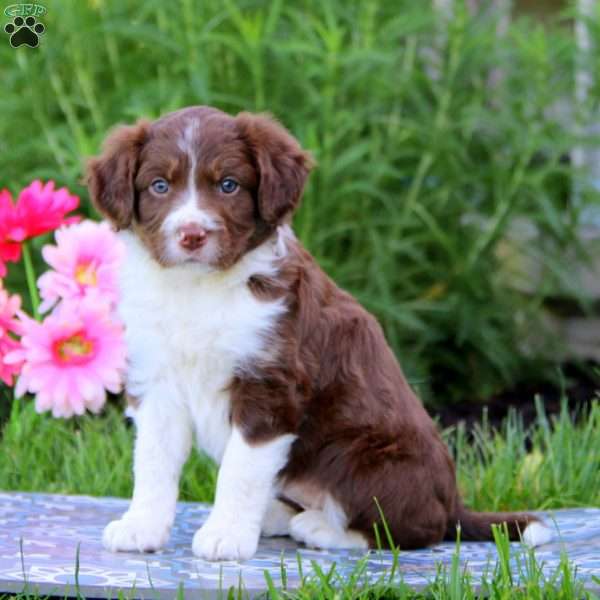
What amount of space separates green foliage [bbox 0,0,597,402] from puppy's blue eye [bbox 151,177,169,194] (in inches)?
100

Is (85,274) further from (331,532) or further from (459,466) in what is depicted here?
(459,466)

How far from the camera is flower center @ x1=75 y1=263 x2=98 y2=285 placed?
4.59 meters

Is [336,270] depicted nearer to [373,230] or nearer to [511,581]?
[373,230]

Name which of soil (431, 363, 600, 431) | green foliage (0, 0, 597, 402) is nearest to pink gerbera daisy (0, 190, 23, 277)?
green foliage (0, 0, 597, 402)

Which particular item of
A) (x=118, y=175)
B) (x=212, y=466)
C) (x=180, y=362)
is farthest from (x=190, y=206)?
(x=212, y=466)

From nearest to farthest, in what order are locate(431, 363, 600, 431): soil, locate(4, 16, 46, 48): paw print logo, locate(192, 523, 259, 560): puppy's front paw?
locate(192, 523, 259, 560): puppy's front paw, locate(4, 16, 46, 48): paw print logo, locate(431, 363, 600, 431): soil

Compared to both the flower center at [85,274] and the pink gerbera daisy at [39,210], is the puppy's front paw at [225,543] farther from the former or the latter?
the pink gerbera daisy at [39,210]

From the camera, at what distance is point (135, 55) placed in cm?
728

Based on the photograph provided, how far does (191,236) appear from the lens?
357 centimetres

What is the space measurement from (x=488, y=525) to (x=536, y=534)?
203mm

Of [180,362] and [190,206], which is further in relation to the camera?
[180,362]

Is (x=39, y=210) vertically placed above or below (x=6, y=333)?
above

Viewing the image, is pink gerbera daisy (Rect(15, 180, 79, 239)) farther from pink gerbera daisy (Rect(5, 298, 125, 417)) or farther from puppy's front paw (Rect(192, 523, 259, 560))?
puppy's front paw (Rect(192, 523, 259, 560))

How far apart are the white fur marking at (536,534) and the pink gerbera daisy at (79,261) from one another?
1.77m
